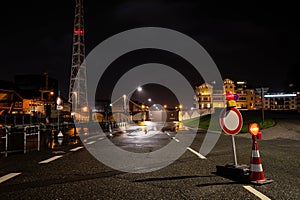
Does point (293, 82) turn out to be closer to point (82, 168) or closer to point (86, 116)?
point (86, 116)

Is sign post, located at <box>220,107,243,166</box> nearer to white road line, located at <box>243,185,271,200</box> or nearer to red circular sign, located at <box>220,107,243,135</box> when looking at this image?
red circular sign, located at <box>220,107,243,135</box>

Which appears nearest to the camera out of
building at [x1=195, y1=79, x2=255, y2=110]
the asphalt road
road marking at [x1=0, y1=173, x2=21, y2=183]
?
the asphalt road

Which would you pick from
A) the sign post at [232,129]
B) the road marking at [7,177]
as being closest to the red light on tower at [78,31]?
the road marking at [7,177]

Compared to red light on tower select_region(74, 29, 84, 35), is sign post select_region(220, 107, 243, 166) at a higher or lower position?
lower

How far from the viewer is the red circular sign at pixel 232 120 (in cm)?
668

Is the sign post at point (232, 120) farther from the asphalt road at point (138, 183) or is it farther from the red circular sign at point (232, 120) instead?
the asphalt road at point (138, 183)

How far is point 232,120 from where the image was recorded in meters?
6.79

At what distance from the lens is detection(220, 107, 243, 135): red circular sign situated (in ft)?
21.9

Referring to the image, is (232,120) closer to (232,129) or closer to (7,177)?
(232,129)

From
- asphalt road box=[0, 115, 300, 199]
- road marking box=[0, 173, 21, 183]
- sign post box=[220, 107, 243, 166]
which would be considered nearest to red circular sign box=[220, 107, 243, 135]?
sign post box=[220, 107, 243, 166]

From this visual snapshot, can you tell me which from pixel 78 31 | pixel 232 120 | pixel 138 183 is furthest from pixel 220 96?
pixel 138 183

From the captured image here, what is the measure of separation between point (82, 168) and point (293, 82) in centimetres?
7181

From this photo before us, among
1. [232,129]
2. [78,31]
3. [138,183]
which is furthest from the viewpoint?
[78,31]

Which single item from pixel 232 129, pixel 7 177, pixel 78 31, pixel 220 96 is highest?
pixel 78 31
